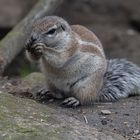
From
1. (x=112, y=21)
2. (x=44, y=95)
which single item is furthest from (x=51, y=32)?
(x=112, y=21)

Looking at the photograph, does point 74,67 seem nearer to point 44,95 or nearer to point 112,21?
point 44,95

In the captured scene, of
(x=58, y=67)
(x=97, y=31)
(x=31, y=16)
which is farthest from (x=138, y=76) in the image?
Result: (x=97, y=31)

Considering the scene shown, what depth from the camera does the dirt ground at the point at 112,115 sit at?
5855 millimetres

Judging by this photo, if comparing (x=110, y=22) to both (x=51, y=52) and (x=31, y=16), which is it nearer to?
(x=31, y=16)

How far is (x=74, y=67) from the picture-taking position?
21.2ft

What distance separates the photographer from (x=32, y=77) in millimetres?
7969

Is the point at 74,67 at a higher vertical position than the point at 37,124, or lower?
higher

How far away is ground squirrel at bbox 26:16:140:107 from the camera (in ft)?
20.4

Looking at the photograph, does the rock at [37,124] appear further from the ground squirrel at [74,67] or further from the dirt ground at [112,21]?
the dirt ground at [112,21]

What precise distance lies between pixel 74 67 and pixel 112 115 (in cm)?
67

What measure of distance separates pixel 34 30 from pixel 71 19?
286 inches

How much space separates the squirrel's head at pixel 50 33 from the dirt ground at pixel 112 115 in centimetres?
71

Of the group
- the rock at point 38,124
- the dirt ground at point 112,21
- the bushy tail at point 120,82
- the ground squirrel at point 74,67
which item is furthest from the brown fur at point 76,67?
the dirt ground at point 112,21

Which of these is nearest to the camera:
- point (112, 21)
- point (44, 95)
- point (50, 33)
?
point (50, 33)
